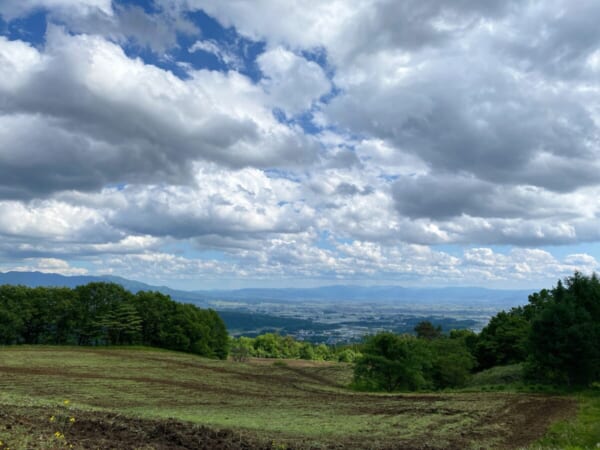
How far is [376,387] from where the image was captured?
5766cm

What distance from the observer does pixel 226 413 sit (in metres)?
28.3

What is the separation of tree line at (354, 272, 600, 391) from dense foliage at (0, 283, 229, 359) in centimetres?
5638

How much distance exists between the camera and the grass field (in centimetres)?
1628

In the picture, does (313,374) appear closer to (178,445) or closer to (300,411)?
(300,411)

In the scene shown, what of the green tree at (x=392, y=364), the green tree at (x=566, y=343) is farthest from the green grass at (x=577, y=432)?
the green tree at (x=392, y=364)

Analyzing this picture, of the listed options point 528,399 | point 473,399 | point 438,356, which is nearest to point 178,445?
point 473,399

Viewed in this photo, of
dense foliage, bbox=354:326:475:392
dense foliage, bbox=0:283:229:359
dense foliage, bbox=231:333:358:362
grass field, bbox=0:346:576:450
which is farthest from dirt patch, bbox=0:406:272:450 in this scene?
dense foliage, bbox=231:333:358:362

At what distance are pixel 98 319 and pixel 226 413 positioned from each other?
261ft

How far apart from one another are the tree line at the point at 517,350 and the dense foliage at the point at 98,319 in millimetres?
56377

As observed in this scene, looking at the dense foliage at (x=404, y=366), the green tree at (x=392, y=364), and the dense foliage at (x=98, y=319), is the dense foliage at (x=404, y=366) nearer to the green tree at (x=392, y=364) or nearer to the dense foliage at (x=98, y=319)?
the green tree at (x=392, y=364)

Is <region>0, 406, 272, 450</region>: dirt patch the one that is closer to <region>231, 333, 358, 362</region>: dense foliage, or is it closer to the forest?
the forest

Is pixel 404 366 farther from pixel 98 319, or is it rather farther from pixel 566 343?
pixel 98 319

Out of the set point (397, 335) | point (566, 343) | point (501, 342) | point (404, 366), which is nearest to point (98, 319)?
point (397, 335)

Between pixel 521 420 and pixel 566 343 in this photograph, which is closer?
pixel 521 420
